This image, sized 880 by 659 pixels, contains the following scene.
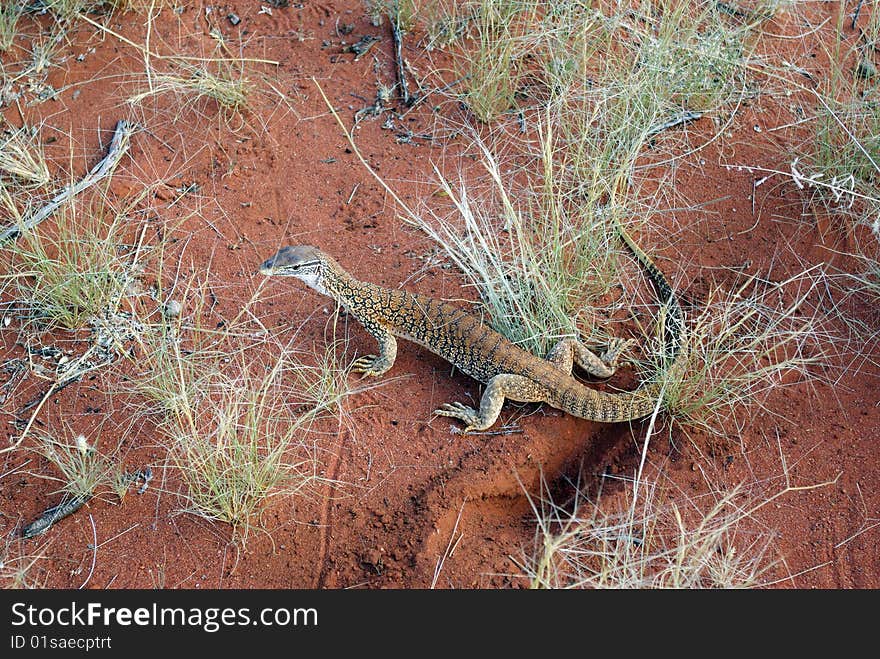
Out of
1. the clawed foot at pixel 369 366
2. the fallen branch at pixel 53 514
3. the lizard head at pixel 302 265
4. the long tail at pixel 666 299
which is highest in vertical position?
the lizard head at pixel 302 265

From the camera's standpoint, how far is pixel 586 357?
15.7 feet

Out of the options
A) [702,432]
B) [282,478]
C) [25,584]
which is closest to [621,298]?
[702,432]

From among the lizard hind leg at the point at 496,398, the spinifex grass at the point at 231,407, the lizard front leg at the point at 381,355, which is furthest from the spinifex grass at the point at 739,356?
→ the spinifex grass at the point at 231,407

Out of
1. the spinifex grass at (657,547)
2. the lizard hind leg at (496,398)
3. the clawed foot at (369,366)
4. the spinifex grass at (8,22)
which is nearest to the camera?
the spinifex grass at (657,547)

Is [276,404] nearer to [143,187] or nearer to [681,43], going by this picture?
[143,187]

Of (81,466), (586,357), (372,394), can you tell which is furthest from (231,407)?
(586,357)

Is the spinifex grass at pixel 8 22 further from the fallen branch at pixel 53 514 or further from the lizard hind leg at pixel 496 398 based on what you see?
the lizard hind leg at pixel 496 398

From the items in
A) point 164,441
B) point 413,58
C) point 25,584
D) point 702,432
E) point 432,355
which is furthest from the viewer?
point 413,58

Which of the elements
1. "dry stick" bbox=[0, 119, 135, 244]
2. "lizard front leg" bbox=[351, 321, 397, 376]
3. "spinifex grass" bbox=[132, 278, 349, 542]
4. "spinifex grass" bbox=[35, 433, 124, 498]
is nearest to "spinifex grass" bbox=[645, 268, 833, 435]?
"lizard front leg" bbox=[351, 321, 397, 376]

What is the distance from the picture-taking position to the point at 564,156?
18.0 feet

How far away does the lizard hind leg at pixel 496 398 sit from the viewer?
4.51 meters

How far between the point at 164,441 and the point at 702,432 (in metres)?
2.83

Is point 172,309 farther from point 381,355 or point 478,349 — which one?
point 478,349

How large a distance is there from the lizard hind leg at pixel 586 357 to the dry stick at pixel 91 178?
2942 mm
